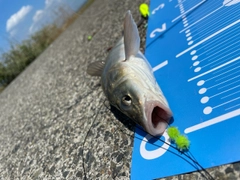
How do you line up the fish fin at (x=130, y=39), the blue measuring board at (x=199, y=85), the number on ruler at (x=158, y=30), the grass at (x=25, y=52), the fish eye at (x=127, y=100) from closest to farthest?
the blue measuring board at (x=199, y=85) → the fish eye at (x=127, y=100) → the fish fin at (x=130, y=39) → the number on ruler at (x=158, y=30) → the grass at (x=25, y=52)

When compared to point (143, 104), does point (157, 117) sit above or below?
below

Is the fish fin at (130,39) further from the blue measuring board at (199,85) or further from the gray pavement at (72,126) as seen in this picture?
the gray pavement at (72,126)

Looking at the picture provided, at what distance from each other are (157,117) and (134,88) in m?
0.27

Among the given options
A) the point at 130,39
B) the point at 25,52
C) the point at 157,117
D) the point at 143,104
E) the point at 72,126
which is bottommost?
the point at 25,52

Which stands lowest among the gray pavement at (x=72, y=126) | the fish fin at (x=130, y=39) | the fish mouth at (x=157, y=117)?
the gray pavement at (x=72, y=126)

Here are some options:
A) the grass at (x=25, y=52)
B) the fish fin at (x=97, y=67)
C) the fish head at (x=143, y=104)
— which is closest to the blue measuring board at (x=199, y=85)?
the fish head at (x=143, y=104)

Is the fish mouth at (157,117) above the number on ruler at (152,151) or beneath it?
above

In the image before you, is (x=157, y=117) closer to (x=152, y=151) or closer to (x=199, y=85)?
(x=152, y=151)

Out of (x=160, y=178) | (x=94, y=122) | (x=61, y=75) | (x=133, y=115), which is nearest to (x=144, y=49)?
(x=94, y=122)

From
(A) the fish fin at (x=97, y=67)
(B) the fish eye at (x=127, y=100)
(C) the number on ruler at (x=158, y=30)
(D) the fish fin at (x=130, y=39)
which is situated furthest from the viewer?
(C) the number on ruler at (x=158, y=30)

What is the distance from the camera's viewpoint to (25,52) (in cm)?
901

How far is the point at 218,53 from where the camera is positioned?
200 cm

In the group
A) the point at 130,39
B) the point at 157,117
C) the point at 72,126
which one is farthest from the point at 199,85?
the point at 72,126

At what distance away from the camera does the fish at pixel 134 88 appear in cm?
162
